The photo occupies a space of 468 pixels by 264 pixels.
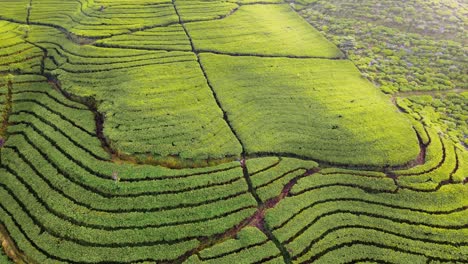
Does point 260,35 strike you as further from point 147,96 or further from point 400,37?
point 147,96

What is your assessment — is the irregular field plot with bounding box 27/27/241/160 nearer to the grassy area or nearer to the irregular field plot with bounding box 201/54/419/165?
the irregular field plot with bounding box 201/54/419/165

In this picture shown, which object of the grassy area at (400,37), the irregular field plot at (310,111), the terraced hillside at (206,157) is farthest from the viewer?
the grassy area at (400,37)

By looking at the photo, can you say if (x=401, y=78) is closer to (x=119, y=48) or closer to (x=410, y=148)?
(x=410, y=148)

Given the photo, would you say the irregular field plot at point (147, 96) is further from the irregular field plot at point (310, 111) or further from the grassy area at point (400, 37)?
the grassy area at point (400, 37)

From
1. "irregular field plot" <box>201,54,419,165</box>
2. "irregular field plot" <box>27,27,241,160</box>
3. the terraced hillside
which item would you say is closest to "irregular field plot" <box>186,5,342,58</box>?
the terraced hillside

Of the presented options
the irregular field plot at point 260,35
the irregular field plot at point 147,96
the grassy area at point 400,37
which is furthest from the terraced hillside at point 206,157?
the grassy area at point 400,37

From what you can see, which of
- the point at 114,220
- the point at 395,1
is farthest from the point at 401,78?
the point at 114,220
